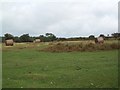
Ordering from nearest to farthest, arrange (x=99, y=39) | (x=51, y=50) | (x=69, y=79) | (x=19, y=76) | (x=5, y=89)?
(x=5, y=89)
(x=69, y=79)
(x=19, y=76)
(x=51, y=50)
(x=99, y=39)

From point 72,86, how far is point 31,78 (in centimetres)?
252

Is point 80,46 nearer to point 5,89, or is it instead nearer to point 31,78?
point 31,78

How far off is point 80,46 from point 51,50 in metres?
2.99

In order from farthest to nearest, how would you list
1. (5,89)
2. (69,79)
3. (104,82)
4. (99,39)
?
(99,39), (69,79), (104,82), (5,89)

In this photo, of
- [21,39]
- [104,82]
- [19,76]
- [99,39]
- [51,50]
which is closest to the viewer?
[104,82]

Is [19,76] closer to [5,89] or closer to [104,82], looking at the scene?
[5,89]

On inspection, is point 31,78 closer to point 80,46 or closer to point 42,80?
point 42,80

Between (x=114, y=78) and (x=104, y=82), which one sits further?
(x=114, y=78)

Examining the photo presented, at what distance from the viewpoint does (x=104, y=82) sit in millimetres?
11156

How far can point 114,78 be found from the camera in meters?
12.0

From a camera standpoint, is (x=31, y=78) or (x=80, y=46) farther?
(x=80, y=46)

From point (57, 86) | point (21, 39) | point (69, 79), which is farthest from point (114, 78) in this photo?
point (21, 39)

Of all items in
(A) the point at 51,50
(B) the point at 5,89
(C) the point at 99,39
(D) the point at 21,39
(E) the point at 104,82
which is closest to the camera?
(B) the point at 5,89

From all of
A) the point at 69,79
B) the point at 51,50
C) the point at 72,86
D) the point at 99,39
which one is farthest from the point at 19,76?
the point at 99,39
